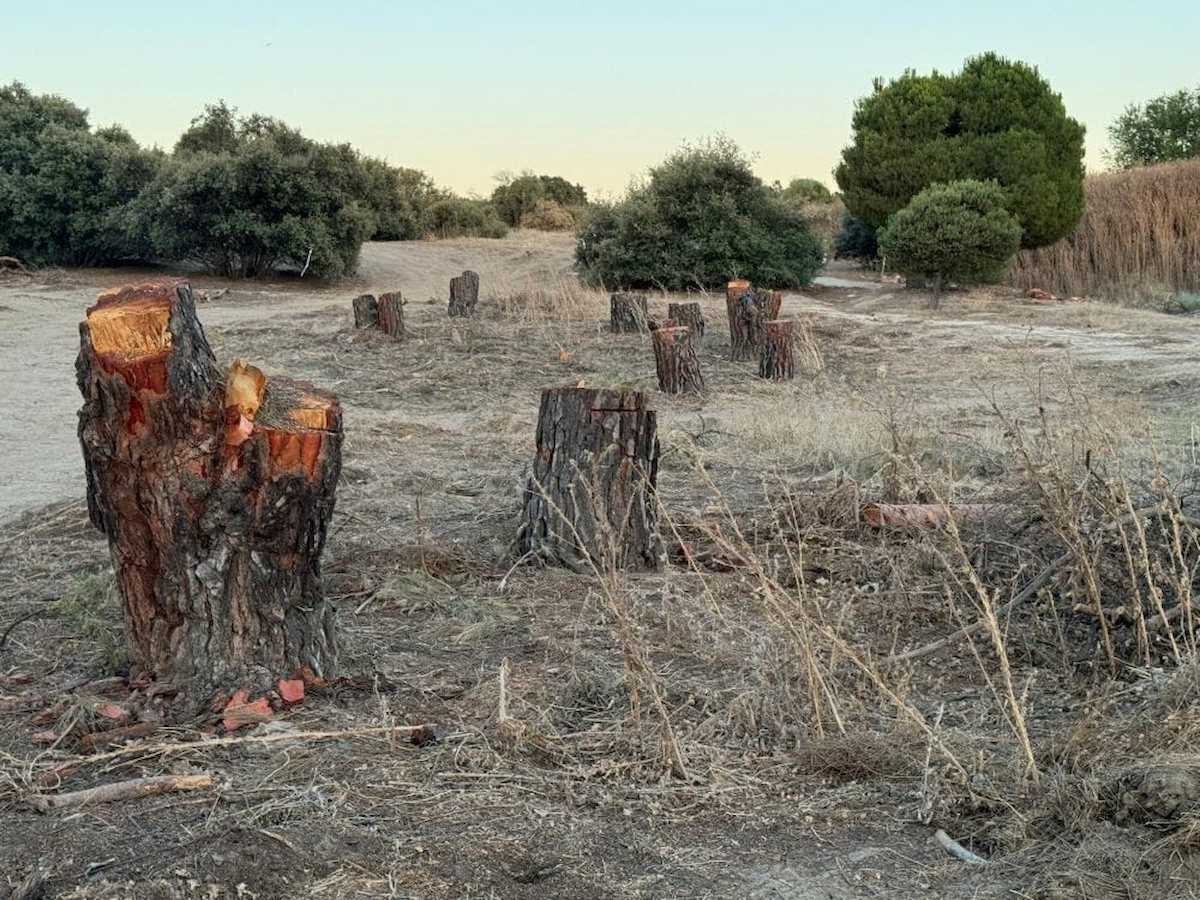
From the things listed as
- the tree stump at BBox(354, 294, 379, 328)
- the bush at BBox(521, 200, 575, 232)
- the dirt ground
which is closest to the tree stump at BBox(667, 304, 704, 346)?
the tree stump at BBox(354, 294, 379, 328)

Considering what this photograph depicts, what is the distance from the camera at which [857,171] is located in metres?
25.2

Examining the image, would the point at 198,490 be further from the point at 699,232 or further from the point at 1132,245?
the point at 1132,245

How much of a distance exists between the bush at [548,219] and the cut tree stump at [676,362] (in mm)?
26745

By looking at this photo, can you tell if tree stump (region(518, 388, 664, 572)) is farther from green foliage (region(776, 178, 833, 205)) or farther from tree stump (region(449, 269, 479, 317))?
green foliage (region(776, 178, 833, 205))

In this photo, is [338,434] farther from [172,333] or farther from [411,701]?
[411,701]

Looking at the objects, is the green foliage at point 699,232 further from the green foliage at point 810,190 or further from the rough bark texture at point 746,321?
the green foliage at point 810,190

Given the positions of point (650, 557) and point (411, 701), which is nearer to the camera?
point (411, 701)

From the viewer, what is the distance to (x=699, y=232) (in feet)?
67.5

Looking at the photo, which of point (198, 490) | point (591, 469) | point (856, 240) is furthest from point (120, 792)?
point (856, 240)

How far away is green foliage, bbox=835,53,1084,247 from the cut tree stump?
14.5 meters

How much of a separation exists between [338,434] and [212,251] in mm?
18543

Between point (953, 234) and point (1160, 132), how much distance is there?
18.3 meters

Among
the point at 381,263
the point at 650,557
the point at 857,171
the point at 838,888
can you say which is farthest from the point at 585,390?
the point at 857,171

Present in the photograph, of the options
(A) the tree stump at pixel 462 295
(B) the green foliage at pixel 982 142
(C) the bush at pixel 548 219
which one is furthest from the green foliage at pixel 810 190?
(A) the tree stump at pixel 462 295
